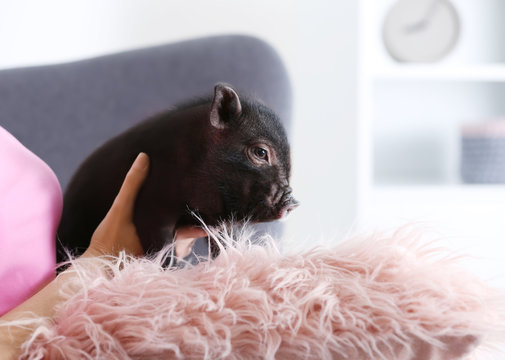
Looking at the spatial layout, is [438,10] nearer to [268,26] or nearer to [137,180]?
[268,26]

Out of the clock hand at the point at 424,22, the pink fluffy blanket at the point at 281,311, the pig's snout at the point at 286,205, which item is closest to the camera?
the pink fluffy blanket at the point at 281,311

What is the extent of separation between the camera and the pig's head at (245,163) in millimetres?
544

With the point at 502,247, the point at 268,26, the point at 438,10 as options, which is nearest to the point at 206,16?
the point at 268,26

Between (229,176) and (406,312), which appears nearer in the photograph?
(406,312)

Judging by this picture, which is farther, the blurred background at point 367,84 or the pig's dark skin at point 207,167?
the blurred background at point 367,84

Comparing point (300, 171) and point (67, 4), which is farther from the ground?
point (67, 4)

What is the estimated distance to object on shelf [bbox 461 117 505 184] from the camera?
171 centimetres

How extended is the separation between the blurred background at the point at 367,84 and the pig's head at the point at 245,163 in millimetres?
912

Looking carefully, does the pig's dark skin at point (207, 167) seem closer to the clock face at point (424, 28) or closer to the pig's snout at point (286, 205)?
the pig's snout at point (286, 205)

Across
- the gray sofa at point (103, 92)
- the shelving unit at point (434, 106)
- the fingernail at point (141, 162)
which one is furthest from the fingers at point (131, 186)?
the shelving unit at point (434, 106)

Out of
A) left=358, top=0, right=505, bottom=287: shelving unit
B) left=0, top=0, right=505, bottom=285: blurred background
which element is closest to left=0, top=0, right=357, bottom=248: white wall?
left=0, top=0, right=505, bottom=285: blurred background

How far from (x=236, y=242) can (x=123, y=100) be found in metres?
0.67

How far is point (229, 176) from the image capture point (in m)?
0.55

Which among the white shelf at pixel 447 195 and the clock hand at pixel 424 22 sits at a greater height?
the clock hand at pixel 424 22
